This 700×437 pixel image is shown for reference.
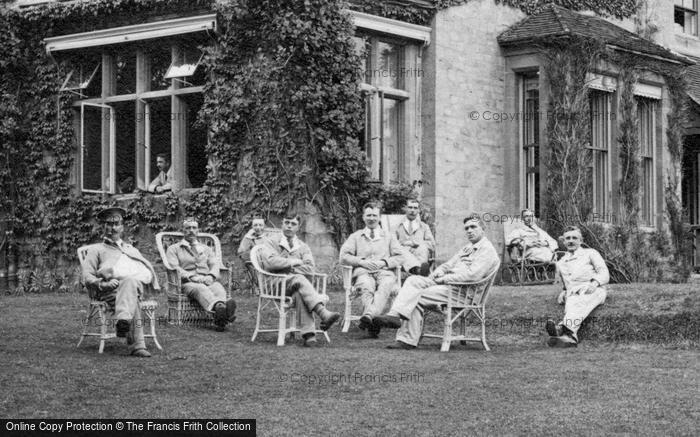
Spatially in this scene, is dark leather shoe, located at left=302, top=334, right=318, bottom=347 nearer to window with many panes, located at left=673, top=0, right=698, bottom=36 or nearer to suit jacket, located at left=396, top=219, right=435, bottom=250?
suit jacket, located at left=396, top=219, right=435, bottom=250

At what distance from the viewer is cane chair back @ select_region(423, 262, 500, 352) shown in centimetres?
1202

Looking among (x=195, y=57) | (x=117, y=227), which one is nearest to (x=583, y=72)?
(x=195, y=57)

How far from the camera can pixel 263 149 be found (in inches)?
686

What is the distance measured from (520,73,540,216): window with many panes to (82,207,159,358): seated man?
9.60 meters

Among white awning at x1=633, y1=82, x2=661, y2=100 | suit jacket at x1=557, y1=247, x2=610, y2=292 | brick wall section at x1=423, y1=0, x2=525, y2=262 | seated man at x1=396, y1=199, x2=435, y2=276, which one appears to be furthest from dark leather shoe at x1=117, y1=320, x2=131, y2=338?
white awning at x1=633, y1=82, x2=661, y2=100

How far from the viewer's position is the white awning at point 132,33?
17562mm

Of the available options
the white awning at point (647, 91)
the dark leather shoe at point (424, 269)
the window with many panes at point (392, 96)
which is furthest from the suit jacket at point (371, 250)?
the white awning at point (647, 91)

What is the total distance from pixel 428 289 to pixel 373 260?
148 centimetres

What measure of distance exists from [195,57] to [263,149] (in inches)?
69.0

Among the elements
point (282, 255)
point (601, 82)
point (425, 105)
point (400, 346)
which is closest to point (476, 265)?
point (400, 346)

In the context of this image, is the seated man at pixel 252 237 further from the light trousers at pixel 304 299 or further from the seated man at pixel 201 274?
the light trousers at pixel 304 299

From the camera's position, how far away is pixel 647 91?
21.5m

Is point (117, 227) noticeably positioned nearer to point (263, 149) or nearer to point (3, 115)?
point (263, 149)

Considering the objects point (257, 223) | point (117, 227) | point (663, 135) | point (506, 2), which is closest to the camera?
point (117, 227)
